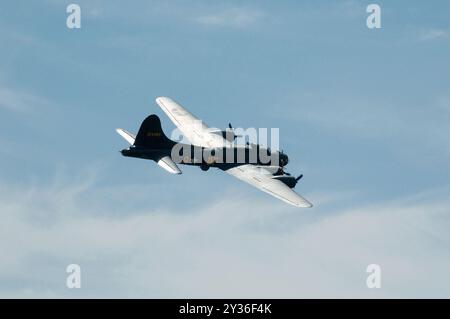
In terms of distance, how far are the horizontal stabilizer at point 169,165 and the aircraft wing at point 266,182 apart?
753 cm

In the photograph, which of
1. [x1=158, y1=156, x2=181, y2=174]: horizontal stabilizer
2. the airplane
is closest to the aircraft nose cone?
the airplane

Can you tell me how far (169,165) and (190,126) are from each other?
49.8 feet

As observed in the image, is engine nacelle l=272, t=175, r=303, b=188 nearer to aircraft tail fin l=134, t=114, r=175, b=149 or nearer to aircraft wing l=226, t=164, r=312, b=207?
aircraft wing l=226, t=164, r=312, b=207

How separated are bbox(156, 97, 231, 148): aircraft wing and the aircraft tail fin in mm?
7279

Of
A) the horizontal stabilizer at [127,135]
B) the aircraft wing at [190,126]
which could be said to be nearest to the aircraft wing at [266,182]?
the aircraft wing at [190,126]

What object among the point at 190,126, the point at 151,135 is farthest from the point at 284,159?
the point at 151,135

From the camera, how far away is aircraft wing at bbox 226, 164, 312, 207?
289 ft

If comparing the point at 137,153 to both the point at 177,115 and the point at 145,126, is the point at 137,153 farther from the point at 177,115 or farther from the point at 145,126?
the point at 177,115

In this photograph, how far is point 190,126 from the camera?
105062 millimetres

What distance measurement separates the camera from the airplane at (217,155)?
92.2 metres

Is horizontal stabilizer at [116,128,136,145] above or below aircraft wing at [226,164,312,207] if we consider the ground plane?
above

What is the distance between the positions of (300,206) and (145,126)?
18.8 metres
